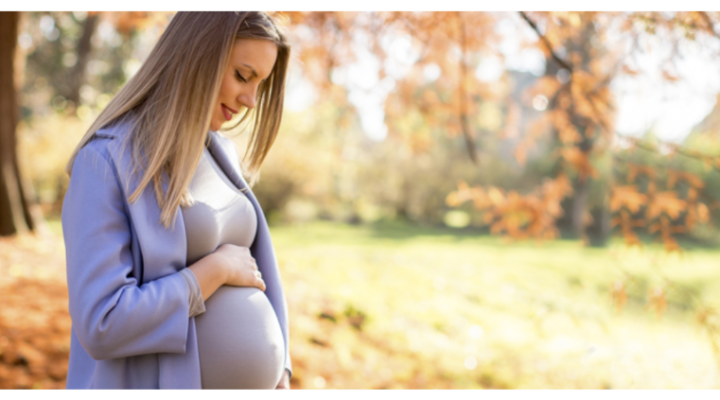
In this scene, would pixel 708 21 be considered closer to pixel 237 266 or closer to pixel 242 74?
pixel 242 74

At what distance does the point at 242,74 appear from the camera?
135 cm

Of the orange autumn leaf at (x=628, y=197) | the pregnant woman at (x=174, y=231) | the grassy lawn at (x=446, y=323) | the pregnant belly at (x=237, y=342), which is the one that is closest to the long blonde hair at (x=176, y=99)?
the pregnant woman at (x=174, y=231)

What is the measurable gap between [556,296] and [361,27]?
4.92m

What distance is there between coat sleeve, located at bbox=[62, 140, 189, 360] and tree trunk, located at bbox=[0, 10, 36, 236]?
19.0 feet

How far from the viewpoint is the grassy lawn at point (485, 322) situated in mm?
4004

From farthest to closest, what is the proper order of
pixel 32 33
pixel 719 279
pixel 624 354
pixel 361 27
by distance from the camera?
pixel 32 33 → pixel 719 279 → pixel 624 354 → pixel 361 27

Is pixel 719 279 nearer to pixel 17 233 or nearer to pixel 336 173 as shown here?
pixel 336 173

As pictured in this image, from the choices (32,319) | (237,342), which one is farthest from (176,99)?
(32,319)

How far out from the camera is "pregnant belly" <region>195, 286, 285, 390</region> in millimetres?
1329

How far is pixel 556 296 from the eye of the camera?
22.7 feet

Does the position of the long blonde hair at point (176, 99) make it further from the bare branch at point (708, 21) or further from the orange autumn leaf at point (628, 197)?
the orange autumn leaf at point (628, 197)

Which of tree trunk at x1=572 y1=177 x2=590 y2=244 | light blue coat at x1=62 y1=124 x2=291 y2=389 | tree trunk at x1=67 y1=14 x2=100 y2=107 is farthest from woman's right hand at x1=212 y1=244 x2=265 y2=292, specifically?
tree trunk at x1=572 y1=177 x2=590 y2=244

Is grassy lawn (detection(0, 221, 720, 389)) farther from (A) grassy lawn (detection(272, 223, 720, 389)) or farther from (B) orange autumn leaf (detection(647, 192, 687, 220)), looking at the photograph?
(B) orange autumn leaf (detection(647, 192, 687, 220))
